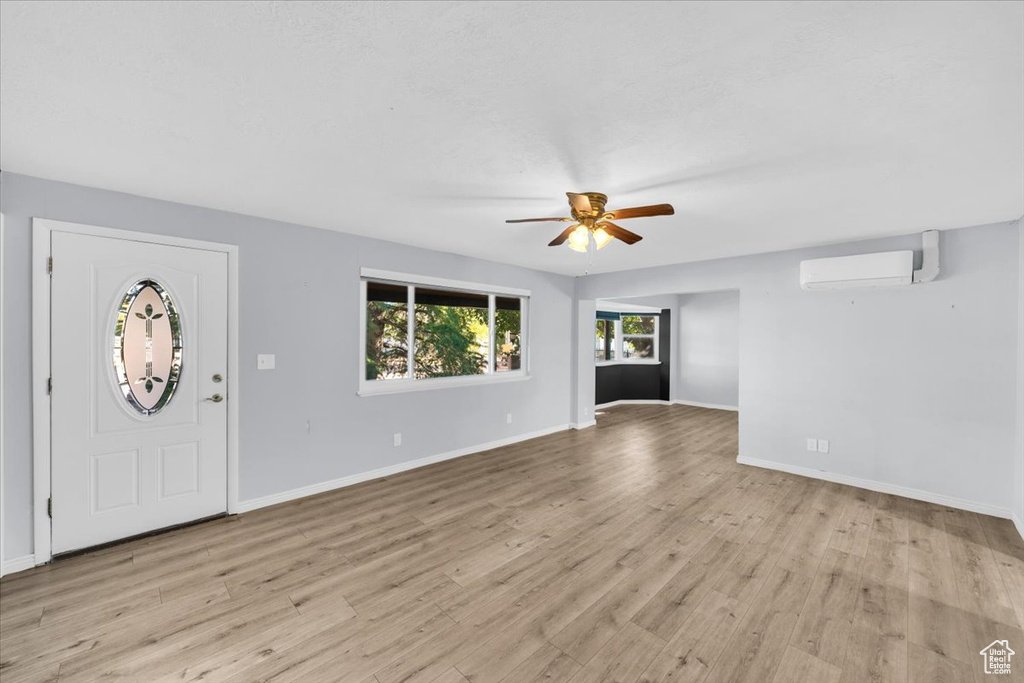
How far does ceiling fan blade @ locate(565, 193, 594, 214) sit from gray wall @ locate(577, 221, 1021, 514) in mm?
3164

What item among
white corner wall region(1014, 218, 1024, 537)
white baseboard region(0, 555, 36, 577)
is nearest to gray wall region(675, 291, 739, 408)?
white corner wall region(1014, 218, 1024, 537)

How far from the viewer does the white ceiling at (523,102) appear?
1.29m

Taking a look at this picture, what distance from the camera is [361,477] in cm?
409

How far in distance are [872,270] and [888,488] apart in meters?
2.07

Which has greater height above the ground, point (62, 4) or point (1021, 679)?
point (62, 4)

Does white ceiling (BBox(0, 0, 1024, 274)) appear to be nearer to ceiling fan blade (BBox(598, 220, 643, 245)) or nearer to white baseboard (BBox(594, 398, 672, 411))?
ceiling fan blade (BBox(598, 220, 643, 245))

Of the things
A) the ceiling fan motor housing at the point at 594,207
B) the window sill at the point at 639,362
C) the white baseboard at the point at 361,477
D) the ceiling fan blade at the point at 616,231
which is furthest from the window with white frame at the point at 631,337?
the ceiling fan motor housing at the point at 594,207

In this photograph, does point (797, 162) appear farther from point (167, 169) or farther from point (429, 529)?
point (167, 169)

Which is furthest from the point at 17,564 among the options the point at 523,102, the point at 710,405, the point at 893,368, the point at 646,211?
the point at 710,405

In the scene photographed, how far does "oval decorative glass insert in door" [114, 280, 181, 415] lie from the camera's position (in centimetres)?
290

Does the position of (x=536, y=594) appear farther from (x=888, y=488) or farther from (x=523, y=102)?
(x=888, y=488)

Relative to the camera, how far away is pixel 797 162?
2.26 meters

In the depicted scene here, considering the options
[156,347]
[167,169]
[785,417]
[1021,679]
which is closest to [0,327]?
[156,347]

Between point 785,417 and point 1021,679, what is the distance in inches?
116
